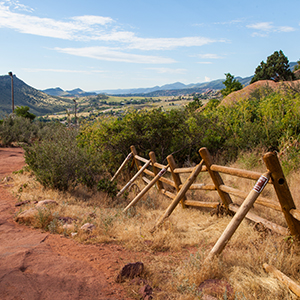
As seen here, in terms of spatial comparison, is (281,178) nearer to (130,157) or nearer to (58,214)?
(58,214)

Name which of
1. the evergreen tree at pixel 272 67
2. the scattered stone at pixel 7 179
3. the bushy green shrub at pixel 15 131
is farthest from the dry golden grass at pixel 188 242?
the evergreen tree at pixel 272 67

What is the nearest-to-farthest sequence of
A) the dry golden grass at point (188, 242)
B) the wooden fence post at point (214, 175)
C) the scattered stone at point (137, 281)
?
the dry golden grass at point (188, 242), the scattered stone at point (137, 281), the wooden fence post at point (214, 175)

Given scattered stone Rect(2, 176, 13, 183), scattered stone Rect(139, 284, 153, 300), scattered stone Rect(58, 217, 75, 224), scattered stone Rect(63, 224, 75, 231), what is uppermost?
scattered stone Rect(139, 284, 153, 300)

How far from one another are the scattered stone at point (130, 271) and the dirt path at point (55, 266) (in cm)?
11

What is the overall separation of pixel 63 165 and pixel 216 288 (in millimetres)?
5656

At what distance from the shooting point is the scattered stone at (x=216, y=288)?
3109 mm

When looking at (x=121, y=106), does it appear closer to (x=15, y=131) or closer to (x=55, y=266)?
(x=15, y=131)

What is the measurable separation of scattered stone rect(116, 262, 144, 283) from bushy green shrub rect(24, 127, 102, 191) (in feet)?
15.1

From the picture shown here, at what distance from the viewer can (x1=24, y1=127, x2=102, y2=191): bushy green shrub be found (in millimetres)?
7566

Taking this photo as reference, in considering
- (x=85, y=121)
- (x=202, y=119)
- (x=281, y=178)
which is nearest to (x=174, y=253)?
(x=281, y=178)

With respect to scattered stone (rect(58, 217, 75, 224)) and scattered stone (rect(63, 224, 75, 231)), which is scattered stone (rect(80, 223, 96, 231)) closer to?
scattered stone (rect(63, 224, 75, 231))

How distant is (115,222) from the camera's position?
5.37 metres

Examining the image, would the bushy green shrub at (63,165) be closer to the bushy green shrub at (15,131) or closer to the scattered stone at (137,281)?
the scattered stone at (137,281)

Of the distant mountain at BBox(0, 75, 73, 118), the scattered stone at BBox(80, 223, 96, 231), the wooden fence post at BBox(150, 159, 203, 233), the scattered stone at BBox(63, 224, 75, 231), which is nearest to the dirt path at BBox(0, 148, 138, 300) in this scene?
the scattered stone at BBox(63, 224, 75, 231)
